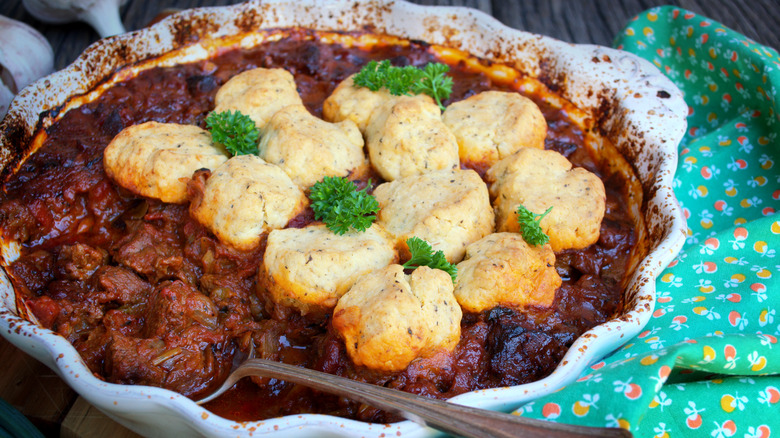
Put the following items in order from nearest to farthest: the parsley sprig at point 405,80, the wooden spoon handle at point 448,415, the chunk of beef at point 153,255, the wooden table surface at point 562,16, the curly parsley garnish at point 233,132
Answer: the wooden spoon handle at point 448,415
the chunk of beef at point 153,255
the curly parsley garnish at point 233,132
the parsley sprig at point 405,80
the wooden table surface at point 562,16

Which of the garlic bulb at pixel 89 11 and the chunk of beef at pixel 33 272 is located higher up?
the garlic bulb at pixel 89 11

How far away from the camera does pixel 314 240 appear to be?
2.75 metres

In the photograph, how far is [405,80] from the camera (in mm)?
3619

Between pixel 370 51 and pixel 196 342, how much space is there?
2.64m

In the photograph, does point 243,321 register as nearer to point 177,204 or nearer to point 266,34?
point 177,204

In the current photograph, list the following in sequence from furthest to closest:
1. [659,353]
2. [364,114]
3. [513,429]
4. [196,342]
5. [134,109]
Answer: [134,109], [364,114], [196,342], [659,353], [513,429]

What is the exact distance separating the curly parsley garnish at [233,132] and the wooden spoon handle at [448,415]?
1415 millimetres

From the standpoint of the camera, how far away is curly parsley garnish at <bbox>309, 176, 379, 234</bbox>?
9.10 feet

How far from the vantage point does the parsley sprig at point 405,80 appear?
3590mm

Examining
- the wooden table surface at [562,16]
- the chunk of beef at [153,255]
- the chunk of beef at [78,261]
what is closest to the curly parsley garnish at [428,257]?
the chunk of beef at [153,255]

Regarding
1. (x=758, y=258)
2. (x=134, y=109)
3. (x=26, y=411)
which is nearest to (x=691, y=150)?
(x=758, y=258)

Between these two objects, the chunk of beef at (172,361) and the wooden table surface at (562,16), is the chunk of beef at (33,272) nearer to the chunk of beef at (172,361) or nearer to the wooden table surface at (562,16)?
the chunk of beef at (172,361)

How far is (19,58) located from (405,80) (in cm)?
282

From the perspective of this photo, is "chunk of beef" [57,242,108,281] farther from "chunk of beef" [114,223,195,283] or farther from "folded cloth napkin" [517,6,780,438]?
"folded cloth napkin" [517,6,780,438]
